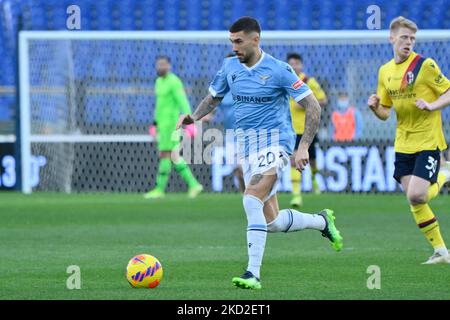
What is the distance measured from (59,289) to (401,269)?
2.94 metres

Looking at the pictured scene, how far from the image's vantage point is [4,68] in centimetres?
2261

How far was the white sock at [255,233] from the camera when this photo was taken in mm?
7496

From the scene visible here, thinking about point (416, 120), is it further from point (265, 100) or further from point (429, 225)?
point (265, 100)

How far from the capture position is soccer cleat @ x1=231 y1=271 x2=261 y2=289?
7.32m

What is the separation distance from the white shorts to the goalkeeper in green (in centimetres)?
982

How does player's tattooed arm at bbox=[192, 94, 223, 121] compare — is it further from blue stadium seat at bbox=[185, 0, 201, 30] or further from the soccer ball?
blue stadium seat at bbox=[185, 0, 201, 30]

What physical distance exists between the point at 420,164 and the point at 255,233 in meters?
2.12

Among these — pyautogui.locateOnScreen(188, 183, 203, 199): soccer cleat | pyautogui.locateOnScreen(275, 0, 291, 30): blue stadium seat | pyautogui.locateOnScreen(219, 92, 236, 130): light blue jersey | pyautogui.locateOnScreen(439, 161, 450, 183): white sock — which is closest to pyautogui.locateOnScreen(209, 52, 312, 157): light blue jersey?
pyautogui.locateOnScreen(439, 161, 450, 183): white sock

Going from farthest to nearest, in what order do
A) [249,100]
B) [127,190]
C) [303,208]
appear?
[127,190], [303,208], [249,100]

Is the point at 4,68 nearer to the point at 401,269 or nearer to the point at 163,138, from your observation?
the point at 163,138

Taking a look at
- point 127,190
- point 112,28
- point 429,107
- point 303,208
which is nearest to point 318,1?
point 112,28

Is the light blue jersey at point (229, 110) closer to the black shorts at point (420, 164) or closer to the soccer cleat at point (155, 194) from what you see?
the soccer cleat at point (155, 194)

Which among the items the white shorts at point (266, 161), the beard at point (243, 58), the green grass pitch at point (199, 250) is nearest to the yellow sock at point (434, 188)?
the green grass pitch at point (199, 250)

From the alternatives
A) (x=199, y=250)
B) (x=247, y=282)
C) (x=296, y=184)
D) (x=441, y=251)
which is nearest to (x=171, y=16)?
(x=296, y=184)
